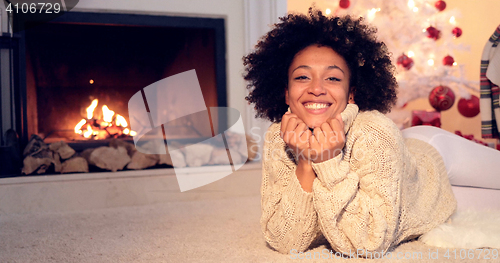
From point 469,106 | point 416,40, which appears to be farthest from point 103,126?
point 469,106

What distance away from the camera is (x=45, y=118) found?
2.24 meters

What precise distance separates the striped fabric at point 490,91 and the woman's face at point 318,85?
3.35ft

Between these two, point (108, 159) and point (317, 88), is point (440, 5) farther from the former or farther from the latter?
point (108, 159)

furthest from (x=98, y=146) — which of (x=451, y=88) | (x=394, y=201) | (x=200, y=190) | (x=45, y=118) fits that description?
(x=451, y=88)

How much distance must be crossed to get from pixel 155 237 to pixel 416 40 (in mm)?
2521

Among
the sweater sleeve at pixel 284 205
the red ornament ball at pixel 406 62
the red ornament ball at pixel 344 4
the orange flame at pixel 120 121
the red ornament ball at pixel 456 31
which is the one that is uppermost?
the red ornament ball at pixel 344 4

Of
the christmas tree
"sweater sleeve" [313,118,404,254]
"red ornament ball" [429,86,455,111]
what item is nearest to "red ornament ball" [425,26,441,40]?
the christmas tree

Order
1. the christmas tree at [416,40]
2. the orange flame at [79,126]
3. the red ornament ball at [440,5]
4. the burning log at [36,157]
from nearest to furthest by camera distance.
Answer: the burning log at [36,157]
the orange flame at [79,126]
the christmas tree at [416,40]
the red ornament ball at [440,5]

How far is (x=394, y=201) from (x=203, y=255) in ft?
1.75

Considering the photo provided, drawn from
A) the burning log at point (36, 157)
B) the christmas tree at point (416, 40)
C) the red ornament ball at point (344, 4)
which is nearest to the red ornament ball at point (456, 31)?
the christmas tree at point (416, 40)

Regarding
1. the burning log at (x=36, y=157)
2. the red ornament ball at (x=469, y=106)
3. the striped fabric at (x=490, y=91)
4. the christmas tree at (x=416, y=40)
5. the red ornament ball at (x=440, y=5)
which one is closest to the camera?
the striped fabric at (x=490, y=91)

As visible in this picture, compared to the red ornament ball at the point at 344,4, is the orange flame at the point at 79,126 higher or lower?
lower

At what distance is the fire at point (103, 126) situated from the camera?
2.28 meters

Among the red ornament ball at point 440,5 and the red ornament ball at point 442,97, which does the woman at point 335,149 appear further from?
the red ornament ball at point 440,5
